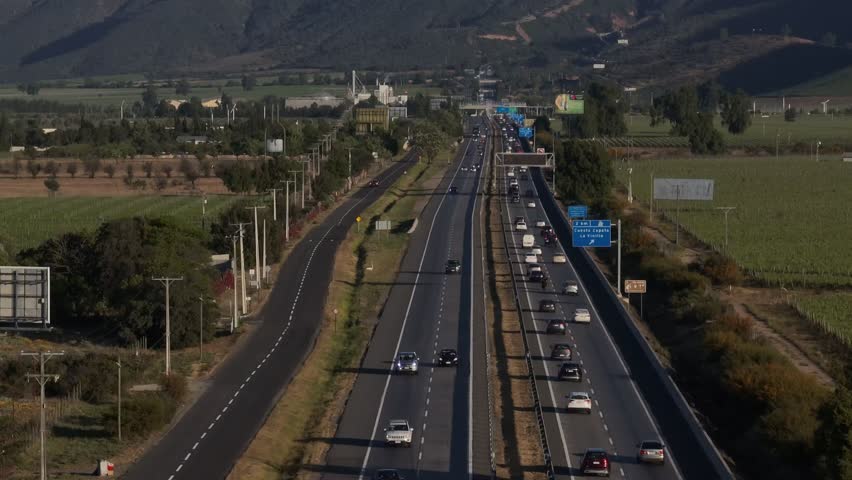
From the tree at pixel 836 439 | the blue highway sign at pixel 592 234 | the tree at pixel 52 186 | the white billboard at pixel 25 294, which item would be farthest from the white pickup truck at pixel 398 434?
the tree at pixel 52 186

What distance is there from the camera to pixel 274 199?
101 m

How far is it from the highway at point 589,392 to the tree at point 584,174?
43686 mm

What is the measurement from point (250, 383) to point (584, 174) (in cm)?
7564

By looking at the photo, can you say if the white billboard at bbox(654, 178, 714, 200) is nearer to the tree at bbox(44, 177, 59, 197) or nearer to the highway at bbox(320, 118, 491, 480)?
the highway at bbox(320, 118, 491, 480)

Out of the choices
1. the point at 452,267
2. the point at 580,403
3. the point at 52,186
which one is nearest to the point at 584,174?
the point at 52,186

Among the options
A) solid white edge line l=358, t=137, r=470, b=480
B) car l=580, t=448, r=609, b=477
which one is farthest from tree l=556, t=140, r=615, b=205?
car l=580, t=448, r=609, b=477

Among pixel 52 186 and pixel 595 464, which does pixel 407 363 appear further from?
pixel 52 186

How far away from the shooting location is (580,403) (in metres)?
50.4

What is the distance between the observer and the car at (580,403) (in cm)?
5041

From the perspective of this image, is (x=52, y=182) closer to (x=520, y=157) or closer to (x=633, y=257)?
(x=520, y=157)

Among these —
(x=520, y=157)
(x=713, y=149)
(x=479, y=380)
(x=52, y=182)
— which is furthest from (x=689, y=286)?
(x=713, y=149)

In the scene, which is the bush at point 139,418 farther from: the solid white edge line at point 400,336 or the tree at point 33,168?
the tree at point 33,168

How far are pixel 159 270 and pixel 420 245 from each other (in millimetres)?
31788

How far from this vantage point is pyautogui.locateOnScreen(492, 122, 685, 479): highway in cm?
4422
